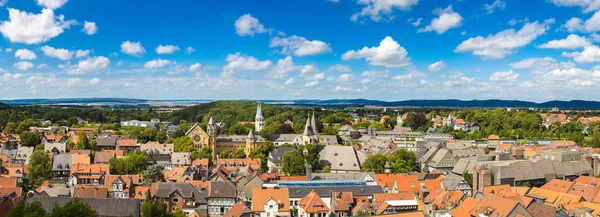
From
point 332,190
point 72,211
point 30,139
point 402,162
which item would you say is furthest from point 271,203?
point 30,139

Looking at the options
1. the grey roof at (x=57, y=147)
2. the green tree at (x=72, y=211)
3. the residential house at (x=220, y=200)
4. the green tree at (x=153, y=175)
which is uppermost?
the green tree at (x=72, y=211)

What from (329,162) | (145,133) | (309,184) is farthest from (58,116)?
(309,184)

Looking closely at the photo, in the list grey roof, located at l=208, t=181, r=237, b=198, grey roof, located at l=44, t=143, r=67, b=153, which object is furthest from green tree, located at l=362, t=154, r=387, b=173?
grey roof, located at l=44, t=143, r=67, b=153

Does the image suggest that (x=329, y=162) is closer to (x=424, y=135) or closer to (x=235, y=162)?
(x=235, y=162)

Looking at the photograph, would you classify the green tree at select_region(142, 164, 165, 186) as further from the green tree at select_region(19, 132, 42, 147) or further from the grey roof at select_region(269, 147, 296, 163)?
the green tree at select_region(19, 132, 42, 147)

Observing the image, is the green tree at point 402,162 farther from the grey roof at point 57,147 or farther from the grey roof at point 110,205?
the grey roof at point 57,147

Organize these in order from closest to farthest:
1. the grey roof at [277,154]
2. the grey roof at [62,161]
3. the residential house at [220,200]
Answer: the residential house at [220,200] < the grey roof at [62,161] < the grey roof at [277,154]

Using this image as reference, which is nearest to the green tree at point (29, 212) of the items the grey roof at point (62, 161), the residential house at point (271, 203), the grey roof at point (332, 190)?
the residential house at point (271, 203)
